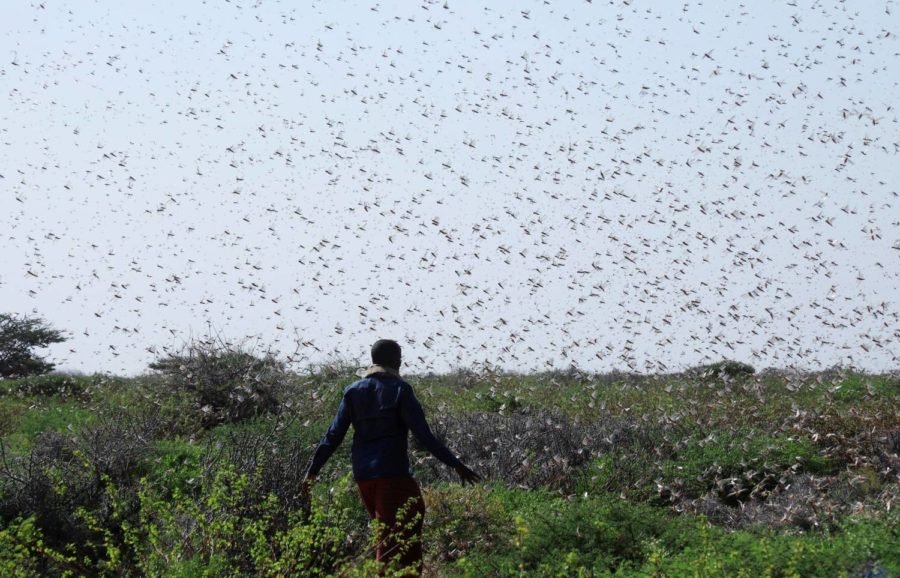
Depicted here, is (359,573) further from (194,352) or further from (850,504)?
(194,352)

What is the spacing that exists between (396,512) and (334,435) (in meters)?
0.81

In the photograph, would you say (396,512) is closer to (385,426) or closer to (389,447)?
(389,447)

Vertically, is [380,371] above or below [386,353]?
below

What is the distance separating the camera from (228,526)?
8.73m

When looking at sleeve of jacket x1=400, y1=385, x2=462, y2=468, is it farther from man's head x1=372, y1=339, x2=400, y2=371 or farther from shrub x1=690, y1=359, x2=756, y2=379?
shrub x1=690, y1=359, x2=756, y2=379

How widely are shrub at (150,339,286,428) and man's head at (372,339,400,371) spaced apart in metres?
10.7

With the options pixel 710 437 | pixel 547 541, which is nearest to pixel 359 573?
pixel 547 541

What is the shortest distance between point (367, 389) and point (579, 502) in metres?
2.84

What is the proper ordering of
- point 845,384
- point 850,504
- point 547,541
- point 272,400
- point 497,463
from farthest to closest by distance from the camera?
point 845,384 → point 272,400 → point 497,463 → point 850,504 → point 547,541

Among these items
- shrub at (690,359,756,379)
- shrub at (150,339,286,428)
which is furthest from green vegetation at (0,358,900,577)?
shrub at (690,359,756,379)

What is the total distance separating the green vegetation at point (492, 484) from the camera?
920 cm

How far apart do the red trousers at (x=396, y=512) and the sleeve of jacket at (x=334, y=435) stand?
458 mm

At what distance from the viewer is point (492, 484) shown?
13961 mm

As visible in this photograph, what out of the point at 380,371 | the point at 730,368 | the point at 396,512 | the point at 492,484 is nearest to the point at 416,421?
the point at 380,371
